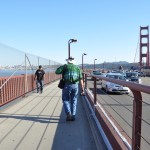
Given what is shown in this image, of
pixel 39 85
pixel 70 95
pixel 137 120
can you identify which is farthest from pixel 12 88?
pixel 137 120

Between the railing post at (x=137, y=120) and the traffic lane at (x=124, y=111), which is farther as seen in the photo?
the traffic lane at (x=124, y=111)

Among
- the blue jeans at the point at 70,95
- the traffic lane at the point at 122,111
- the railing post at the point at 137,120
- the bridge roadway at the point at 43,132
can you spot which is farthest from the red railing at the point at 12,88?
the railing post at the point at 137,120

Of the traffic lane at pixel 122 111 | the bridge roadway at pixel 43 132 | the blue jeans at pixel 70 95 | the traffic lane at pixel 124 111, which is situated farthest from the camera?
the blue jeans at pixel 70 95

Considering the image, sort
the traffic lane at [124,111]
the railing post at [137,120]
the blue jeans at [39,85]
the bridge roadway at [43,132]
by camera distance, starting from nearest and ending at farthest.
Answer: the railing post at [137,120], the bridge roadway at [43,132], the traffic lane at [124,111], the blue jeans at [39,85]

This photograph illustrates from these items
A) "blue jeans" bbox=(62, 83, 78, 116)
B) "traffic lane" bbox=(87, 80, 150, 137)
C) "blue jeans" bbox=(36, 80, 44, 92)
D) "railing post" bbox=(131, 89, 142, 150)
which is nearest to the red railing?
"blue jeans" bbox=(36, 80, 44, 92)

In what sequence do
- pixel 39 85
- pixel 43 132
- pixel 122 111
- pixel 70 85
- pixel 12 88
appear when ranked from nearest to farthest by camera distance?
pixel 43 132
pixel 70 85
pixel 122 111
pixel 12 88
pixel 39 85

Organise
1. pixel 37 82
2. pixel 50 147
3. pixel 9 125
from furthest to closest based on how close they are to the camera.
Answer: pixel 37 82, pixel 9 125, pixel 50 147

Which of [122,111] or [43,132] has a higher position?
[43,132]

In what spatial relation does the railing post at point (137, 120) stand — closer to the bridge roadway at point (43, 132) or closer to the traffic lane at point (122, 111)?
the traffic lane at point (122, 111)

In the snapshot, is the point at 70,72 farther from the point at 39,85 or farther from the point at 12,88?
the point at 39,85

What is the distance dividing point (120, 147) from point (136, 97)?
102 cm

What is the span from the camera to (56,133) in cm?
614

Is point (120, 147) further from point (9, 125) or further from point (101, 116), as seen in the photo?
point (9, 125)

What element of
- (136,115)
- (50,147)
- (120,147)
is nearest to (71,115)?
(50,147)
